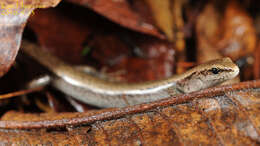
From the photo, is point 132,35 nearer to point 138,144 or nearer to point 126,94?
point 126,94

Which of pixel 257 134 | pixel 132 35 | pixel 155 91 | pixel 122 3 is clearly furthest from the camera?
pixel 132 35

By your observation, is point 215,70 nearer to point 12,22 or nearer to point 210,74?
point 210,74

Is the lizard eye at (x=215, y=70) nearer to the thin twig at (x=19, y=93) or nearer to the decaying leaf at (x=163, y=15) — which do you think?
the decaying leaf at (x=163, y=15)

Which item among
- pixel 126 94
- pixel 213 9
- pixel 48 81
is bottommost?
pixel 48 81

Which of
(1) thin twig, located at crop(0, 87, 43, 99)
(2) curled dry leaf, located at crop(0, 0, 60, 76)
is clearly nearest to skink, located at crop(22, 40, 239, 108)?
(1) thin twig, located at crop(0, 87, 43, 99)

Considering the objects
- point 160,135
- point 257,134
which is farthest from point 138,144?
point 257,134

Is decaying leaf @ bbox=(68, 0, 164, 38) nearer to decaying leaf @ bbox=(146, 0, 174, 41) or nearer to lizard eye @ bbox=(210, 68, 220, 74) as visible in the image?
decaying leaf @ bbox=(146, 0, 174, 41)
